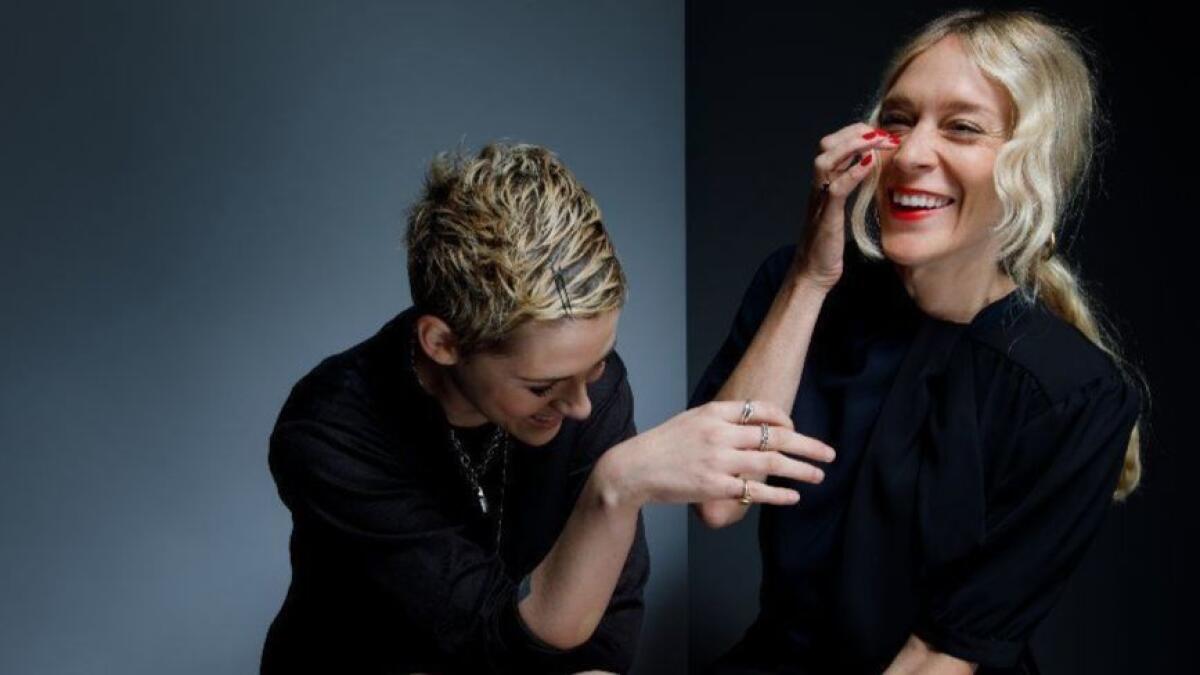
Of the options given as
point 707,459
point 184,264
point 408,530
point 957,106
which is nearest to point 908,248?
point 957,106

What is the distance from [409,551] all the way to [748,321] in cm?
54

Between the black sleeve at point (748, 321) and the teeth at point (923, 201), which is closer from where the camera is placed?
the teeth at point (923, 201)

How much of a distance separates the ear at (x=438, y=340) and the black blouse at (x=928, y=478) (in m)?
0.41

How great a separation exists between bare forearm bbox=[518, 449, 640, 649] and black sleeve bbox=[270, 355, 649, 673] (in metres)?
0.03

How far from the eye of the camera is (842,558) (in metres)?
1.50

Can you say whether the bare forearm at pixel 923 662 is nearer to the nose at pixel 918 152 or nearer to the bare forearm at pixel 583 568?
the bare forearm at pixel 583 568

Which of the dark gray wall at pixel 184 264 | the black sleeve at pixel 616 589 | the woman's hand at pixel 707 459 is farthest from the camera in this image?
the dark gray wall at pixel 184 264

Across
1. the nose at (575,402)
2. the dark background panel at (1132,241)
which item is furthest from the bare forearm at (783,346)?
the dark background panel at (1132,241)

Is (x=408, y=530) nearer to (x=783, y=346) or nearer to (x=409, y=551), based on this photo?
(x=409, y=551)

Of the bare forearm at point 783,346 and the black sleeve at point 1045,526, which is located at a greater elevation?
the bare forearm at point 783,346

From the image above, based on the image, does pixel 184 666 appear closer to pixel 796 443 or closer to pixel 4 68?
pixel 4 68

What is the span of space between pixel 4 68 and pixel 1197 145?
166cm

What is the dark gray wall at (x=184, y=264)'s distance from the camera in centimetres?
189

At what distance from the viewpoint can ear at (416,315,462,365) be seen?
135 cm
